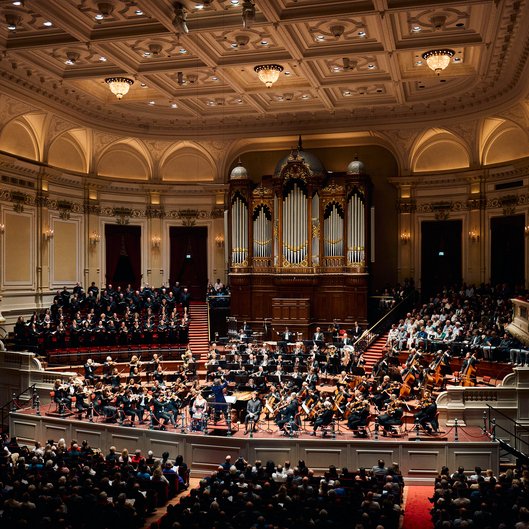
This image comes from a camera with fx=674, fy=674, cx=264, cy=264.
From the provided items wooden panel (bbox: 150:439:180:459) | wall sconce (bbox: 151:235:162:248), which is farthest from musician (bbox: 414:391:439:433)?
wall sconce (bbox: 151:235:162:248)

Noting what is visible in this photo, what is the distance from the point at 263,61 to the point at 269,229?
7.10m

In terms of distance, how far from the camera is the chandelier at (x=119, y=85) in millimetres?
18266

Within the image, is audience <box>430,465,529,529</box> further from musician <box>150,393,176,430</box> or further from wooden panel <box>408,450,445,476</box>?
musician <box>150,393,176,430</box>

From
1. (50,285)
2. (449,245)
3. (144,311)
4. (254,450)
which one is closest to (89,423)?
(254,450)

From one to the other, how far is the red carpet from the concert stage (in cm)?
34

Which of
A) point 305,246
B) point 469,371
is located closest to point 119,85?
point 305,246

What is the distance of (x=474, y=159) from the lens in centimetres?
2333

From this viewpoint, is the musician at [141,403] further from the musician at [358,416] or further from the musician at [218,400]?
the musician at [358,416]

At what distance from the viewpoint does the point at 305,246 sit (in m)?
23.1

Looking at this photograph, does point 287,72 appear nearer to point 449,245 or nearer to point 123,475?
point 449,245

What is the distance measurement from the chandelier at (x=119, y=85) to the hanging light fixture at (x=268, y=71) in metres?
3.63

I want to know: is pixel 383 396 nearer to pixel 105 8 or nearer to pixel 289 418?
pixel 289 418

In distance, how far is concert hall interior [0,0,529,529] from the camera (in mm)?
14547

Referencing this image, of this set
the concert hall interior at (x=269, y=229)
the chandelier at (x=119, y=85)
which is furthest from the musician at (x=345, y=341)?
the chandelier at (x=119, y=85)
